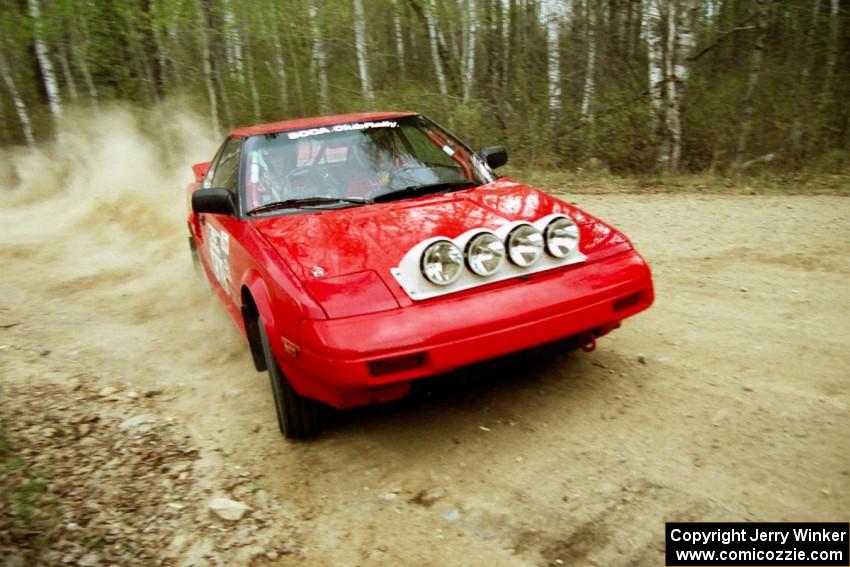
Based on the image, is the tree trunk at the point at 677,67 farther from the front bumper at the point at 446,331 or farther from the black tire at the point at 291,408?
the black tire at the point at 291,408

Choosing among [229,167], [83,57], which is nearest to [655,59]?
[229,167]

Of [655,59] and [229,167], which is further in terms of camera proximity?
[655,59]

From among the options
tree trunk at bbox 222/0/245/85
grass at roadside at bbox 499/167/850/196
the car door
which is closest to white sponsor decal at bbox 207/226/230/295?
the car door

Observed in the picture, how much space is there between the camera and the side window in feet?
12.4

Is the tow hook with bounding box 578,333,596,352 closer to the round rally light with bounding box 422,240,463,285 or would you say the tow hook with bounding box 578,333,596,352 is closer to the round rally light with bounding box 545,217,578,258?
the round rally light with bounding box 545,217,578,258

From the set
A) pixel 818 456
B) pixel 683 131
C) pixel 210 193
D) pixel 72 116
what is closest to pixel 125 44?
pixel 72 116

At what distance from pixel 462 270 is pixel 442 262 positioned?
0.09 metres

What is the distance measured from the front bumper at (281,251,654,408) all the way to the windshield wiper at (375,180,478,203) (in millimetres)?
1050

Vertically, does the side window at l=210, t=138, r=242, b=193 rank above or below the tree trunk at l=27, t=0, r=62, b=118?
below

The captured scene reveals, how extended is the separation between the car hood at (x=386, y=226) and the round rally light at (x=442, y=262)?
0.56 ft

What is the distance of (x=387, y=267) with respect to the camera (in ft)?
8.91

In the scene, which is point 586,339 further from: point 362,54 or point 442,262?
Answer: point 362,54

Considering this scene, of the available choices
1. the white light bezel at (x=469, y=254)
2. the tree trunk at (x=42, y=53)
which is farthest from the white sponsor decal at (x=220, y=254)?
the tree trunk at (x=42, y=53)

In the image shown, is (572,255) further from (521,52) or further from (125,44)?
(125,44)
